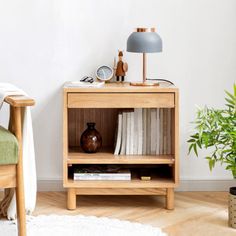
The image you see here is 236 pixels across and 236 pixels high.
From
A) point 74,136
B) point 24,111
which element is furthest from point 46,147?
point 24,111

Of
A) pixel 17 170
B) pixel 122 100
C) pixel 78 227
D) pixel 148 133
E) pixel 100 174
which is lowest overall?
pixel 78 227

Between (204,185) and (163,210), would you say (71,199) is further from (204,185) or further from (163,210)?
(204,185)

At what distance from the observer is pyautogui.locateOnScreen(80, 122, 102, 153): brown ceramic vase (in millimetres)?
3490

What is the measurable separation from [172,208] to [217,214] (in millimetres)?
242

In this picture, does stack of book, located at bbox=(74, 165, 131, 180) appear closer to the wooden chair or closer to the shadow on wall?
the shadow on wall

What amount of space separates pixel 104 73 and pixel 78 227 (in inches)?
36.9

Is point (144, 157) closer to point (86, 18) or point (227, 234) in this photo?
point (227, 234)

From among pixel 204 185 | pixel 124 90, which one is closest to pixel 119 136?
pixel 124 90

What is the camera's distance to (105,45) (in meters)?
3.67

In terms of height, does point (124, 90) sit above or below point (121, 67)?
below

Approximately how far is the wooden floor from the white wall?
35 cm

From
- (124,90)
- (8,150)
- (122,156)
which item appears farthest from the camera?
(122,156)

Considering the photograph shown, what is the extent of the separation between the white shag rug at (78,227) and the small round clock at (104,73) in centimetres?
81

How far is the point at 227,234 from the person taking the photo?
3.03 metres
